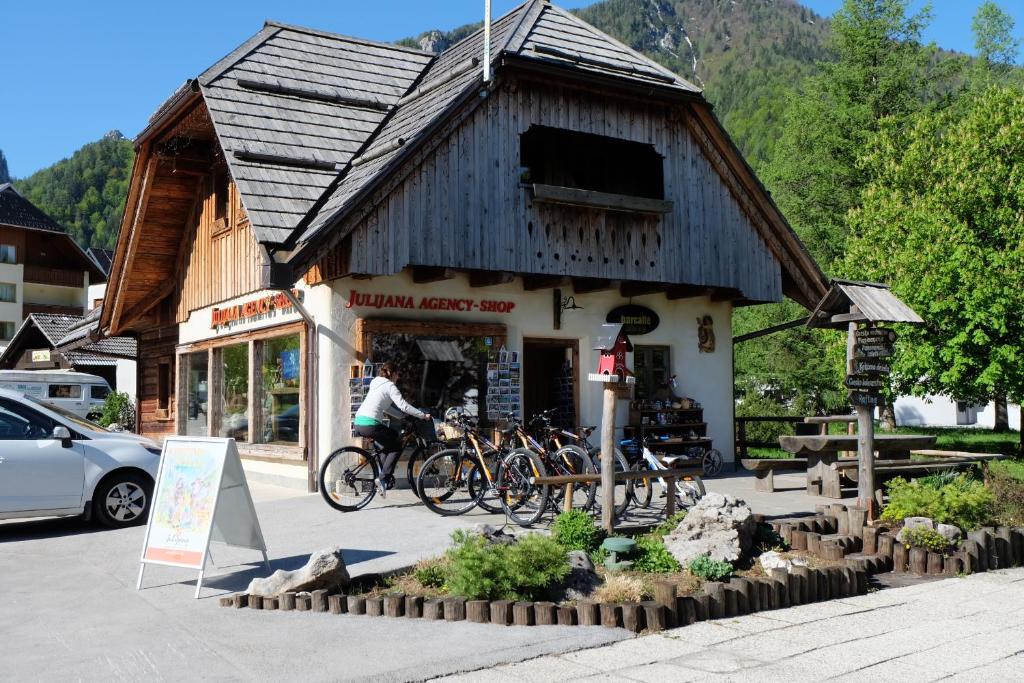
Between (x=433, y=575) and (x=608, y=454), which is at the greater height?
(x=608, y=454)

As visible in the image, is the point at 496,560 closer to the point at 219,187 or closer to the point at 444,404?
the point at 444,404

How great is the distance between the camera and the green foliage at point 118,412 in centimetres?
3047

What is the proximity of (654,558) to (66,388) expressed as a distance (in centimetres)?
3345

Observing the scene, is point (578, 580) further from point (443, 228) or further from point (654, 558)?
point (443, 228)

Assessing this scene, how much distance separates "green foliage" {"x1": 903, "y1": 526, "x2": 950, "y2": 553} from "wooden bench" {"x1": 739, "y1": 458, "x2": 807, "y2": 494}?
3.79m

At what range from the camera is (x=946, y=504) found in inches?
388

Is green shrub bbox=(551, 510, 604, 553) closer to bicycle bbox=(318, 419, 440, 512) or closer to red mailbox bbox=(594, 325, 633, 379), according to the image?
red mailbox bbox=(594, 325, 633, 379)

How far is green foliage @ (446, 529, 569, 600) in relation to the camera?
23.4 ft

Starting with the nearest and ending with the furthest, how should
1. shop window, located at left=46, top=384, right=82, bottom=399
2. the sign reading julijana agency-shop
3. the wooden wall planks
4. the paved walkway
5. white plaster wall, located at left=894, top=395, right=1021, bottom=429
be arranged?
the paved walkway → the wooden wall planks → the sign reading julijana agency-shop → shop window, located at left=46, top=384, right=82, bottom=399 → white plaster wall, located at left=894, top=395, right=1021, bottom=429

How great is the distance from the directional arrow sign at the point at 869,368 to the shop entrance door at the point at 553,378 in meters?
5.43

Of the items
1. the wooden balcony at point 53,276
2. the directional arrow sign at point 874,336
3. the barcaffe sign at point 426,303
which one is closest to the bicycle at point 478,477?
the barcaffe sign at point 426,303

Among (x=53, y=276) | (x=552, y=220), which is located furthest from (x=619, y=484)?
(x=53, y=276)

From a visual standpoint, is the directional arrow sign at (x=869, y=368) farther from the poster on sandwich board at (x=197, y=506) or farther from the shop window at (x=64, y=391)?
the shop window at (x=64, y=391)

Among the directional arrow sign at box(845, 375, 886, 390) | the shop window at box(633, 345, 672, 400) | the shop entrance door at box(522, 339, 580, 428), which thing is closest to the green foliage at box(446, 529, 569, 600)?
the directional arrow sign at box(845, 375, 886, 390)
